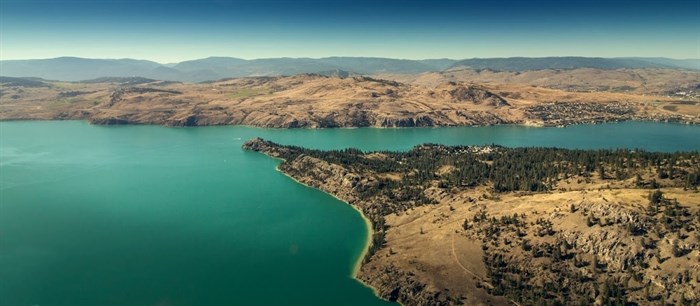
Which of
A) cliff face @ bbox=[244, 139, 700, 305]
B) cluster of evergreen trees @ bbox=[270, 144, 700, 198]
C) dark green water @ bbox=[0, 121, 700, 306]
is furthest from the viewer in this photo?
cluster of evergreen trees @ bbox=[270, 144, 700, 198]

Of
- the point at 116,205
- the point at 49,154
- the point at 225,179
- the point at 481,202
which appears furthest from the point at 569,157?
the point at 49,154

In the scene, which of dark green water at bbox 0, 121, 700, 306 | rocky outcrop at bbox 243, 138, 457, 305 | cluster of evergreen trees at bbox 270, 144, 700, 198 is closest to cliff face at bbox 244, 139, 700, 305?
rocky outcrop at bbox 243, 138, 457, 305

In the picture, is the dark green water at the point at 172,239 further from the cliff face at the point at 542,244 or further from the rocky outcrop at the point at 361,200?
the cliff face at the point at 542,244

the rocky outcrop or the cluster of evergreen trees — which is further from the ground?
the cluster of evergreen trees

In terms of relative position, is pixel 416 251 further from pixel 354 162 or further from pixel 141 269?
pixel 354 162

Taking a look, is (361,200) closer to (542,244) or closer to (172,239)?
(172,239)

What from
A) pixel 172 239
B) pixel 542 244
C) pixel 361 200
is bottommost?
pixel 172 239

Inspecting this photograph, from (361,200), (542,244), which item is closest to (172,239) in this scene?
(361,200)

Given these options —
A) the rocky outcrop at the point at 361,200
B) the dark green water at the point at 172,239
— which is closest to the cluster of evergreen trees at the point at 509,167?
the rocky outcrop at the point at 361,200

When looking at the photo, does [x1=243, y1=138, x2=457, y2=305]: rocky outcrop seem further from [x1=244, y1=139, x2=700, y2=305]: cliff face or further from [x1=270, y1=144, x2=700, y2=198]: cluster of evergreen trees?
[x1=270, y1=144, x2=700, y2=198]: cluster of evergreen trees
